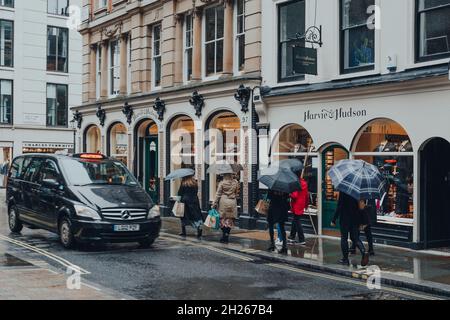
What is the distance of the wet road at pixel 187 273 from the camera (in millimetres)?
9141

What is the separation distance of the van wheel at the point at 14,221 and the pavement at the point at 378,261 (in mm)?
4816

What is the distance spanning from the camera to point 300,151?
55.9 feet

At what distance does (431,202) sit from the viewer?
1388 centimetres

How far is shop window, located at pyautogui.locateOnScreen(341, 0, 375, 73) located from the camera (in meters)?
15.0

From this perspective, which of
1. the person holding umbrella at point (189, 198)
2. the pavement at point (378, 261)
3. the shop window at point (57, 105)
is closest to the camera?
the pavement at point (378, 261)

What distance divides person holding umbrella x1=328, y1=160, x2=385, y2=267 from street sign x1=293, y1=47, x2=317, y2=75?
4.66 meters

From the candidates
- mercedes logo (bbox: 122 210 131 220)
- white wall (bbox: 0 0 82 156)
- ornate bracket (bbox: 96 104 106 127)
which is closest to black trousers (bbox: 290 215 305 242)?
mercedes logo (bbox: 122 210 131 220)

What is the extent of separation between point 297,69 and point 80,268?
7.49m

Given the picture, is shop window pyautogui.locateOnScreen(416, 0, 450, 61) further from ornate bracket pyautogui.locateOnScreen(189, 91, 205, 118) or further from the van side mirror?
the van side mirror

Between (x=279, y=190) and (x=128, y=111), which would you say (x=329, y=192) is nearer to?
(x=279, y=190)

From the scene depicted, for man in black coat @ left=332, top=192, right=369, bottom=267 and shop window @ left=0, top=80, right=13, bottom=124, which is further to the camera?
shop window @ left=0, top=80, right=13, bottom=124

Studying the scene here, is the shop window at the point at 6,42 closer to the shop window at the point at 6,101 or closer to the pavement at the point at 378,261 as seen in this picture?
the shop window at the point at 6,101

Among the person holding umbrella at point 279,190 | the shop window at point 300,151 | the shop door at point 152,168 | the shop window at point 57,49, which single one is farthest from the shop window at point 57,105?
the person holding umbrella at point 279,190

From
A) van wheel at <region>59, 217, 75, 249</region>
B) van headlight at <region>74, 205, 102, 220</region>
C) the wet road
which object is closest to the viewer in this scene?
the wet road
